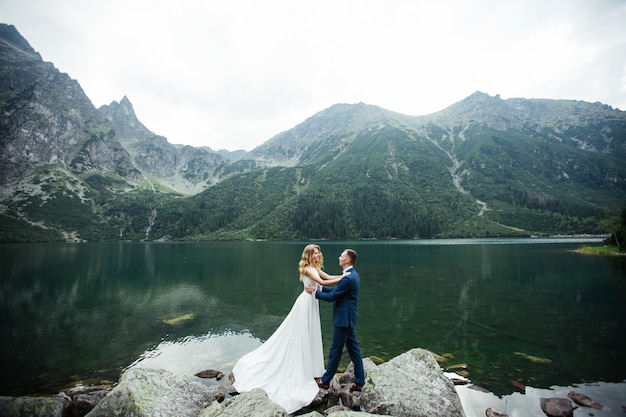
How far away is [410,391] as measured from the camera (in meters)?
8.73

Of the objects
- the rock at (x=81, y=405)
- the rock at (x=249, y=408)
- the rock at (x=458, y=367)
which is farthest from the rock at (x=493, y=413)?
the rock at (x=81, y=405)

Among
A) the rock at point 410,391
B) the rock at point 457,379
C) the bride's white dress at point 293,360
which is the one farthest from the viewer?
the rock at point 457,379

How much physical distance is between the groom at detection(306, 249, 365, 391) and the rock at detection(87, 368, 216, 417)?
4264mm

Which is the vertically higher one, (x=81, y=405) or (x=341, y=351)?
(x=341, y=351)

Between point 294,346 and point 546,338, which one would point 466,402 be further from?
point 546,338

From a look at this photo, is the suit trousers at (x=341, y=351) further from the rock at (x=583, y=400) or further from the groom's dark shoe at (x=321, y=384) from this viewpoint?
the rock at (x=583, y=400)

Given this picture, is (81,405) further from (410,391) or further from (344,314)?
(410,391)

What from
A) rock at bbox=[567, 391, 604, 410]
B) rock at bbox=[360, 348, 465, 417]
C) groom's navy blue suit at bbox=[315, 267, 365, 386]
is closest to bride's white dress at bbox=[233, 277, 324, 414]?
groom's navy blue suit at bbox=[315, 267, 365, 386]

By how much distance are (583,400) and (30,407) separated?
54.0 ft

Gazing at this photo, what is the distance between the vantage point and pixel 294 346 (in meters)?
10.0

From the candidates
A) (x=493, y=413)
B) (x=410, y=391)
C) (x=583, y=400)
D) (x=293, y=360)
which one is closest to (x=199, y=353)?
(x=293, y=360)

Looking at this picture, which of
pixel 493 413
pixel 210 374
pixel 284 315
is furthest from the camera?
pixel 284 315

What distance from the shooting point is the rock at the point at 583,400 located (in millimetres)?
9680

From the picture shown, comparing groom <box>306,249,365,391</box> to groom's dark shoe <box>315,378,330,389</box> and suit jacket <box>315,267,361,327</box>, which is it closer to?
suit jacket <box>315,267,361,327</box>
